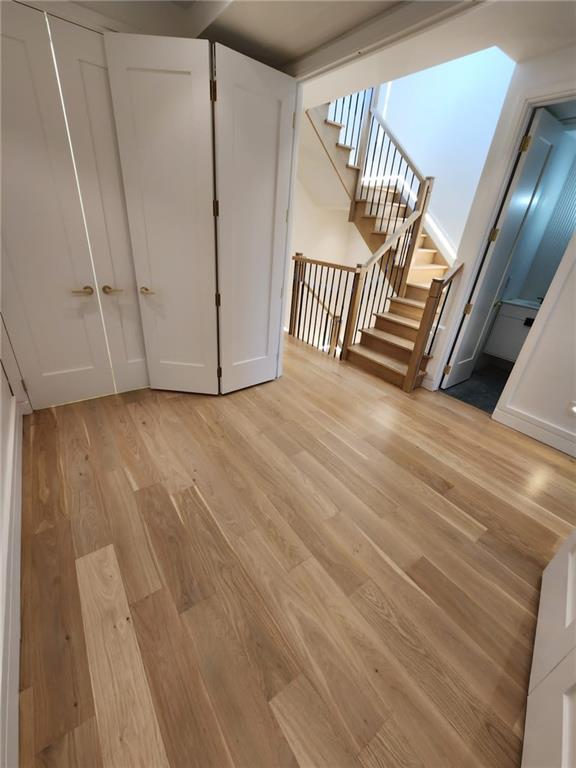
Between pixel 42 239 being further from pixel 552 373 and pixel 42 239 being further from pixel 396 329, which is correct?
pixel 552 373

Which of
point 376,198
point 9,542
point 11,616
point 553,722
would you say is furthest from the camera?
point 376,198

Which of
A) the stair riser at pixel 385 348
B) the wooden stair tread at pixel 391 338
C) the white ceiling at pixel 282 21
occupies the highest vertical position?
the white ceiling at pixel 282 21

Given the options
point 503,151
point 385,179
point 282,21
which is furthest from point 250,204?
point 385,179

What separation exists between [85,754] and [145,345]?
88.7 inches

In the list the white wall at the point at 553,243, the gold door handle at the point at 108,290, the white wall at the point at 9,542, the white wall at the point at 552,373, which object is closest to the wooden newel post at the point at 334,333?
the white wall at the point at 552,373

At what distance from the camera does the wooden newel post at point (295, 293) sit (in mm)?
4215

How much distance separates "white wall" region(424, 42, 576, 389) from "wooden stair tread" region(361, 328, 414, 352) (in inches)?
12.4

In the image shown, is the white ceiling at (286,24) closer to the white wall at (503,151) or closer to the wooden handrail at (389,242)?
the white wall at (503,151)

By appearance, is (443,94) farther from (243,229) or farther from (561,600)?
(561,600)

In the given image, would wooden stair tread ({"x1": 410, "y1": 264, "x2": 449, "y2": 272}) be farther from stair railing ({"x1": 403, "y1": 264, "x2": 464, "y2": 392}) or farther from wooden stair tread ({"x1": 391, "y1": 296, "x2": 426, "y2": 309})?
stair railing ({"x1": 403, "y1": 264, "x2": 464, "y2": 392})

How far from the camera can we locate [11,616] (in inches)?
44.3

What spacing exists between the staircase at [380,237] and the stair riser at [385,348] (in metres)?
0.01

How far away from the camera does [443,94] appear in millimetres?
4195

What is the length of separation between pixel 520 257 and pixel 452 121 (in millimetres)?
2301
